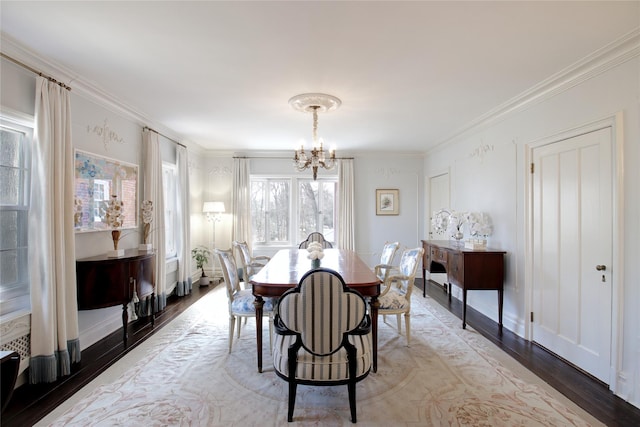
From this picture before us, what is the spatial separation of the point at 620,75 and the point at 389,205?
439 cm

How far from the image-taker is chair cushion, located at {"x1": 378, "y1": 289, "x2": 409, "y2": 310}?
309 centimetres

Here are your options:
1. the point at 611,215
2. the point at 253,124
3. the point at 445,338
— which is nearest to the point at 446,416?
the point at 445,338

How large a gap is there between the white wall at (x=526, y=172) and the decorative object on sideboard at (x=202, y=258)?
4482 mm

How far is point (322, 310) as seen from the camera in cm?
192

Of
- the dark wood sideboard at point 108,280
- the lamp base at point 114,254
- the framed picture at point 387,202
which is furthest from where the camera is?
the framed picture at point 387,202

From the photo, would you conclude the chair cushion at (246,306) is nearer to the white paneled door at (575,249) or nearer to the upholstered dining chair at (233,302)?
the upholstered dining chair at (233,302)

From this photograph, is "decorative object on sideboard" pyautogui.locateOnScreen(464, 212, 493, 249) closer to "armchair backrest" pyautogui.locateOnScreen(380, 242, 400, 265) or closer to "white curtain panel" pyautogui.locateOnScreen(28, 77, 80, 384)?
"armchair backrest" pyautogui.locateOnScreen(380, 242, 400, 265)

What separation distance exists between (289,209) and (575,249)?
4.85 metres

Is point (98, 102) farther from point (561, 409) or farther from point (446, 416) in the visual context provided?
point (561, 409)

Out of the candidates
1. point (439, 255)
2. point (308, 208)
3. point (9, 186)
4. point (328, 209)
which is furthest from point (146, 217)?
point (439, 255)

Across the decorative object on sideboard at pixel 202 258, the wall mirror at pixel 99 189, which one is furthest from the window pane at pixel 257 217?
the wall mirror at pixel 99 189

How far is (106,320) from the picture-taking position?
349 cm

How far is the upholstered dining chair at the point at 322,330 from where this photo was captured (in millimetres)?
1909

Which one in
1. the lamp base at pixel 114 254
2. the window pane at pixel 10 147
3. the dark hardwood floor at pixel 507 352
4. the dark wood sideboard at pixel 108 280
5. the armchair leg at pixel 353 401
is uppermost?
the window pane at pixel 10 147
